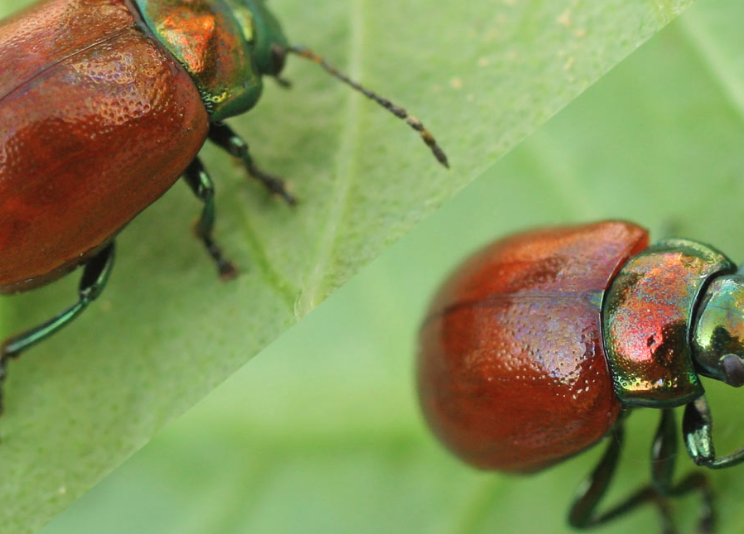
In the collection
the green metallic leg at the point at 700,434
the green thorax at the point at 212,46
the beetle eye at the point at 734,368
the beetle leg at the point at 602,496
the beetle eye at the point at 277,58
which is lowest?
the beetle leg at the point at 602,496

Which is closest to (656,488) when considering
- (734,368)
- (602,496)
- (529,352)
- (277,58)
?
(602,496)

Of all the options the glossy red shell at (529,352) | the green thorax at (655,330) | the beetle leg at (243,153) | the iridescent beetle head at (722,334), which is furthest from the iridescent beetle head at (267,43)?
the iridescent beetle head at (722,334)

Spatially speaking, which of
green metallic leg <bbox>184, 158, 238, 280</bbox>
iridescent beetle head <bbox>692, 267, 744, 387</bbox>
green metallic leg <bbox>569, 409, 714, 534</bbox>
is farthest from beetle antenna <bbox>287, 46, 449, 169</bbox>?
green metallic leg <bbox>569, 409, 714, 534</bbox>

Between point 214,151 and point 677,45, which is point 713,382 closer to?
point 677,45

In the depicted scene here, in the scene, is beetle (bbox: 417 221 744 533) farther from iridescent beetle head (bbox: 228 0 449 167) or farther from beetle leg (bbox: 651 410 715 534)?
iridescent beetle head (bbox: 228 0 449 167)

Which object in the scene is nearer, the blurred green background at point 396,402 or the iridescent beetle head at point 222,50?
the iridescent beetle head at point 222,50

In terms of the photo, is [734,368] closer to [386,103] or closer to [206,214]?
[386,103]

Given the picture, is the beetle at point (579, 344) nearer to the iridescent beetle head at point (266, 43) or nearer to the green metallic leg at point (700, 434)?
the green metallic leg at point (700, 434)
